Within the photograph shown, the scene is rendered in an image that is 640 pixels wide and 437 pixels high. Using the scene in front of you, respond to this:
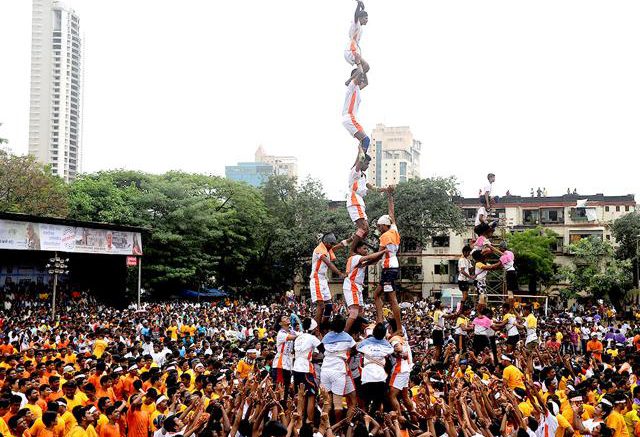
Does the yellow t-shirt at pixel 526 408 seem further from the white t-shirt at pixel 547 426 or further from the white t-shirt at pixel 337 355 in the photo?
the white t-shirt at pixel 337 355

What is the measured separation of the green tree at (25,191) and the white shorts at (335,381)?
30869 millimetres

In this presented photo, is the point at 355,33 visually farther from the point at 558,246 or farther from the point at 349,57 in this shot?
the point at 558,246

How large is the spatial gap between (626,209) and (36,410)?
49.6m

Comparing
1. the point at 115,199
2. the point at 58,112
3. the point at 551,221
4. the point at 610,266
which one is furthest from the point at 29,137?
the point at 610,266

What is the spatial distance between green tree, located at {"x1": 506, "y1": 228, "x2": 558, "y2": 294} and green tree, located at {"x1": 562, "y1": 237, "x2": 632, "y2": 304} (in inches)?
51.2

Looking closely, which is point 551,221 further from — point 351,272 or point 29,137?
point 29,137

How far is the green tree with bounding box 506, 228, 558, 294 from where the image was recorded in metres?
43.7

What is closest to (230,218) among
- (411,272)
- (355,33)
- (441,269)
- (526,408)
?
(411,272)

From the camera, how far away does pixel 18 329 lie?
18.8 m

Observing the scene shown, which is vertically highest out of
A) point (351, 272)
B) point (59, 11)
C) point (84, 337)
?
point (59, 11)

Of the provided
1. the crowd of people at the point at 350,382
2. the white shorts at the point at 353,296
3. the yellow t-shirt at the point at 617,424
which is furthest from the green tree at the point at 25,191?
the yellow t-shirt at the point at 617,424

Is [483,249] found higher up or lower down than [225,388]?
higher up

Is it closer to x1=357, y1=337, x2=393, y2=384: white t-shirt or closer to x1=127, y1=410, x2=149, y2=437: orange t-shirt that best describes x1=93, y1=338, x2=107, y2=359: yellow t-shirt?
x1=127, y1=410, x2=149, y2=437: orange t-shirt

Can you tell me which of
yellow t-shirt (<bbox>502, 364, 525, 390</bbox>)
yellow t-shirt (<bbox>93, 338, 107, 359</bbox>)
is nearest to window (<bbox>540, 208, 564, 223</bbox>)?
yellow t-shirt (<bbox>93, 338, 107, 359</bbox>)
